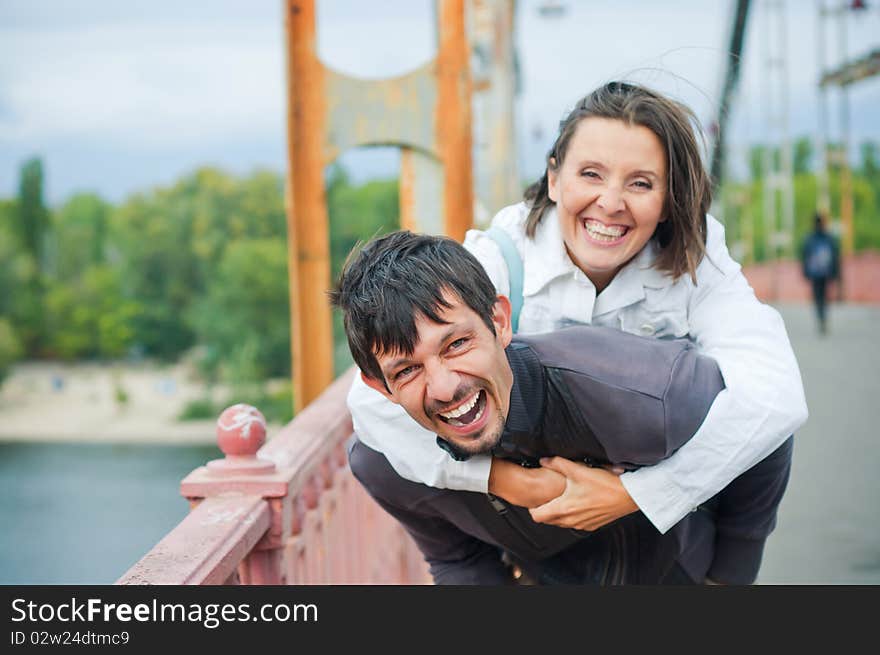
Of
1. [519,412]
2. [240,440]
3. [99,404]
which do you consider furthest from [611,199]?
[99,404]

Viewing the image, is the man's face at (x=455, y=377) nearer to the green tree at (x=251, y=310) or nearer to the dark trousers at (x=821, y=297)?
the dark trousers at (x=821, y=297)

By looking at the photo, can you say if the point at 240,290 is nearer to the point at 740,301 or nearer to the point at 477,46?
the point at 477,46

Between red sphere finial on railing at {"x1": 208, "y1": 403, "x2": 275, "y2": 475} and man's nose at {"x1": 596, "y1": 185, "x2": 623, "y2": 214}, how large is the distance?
71 cm

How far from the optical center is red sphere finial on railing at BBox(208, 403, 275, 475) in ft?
6.38

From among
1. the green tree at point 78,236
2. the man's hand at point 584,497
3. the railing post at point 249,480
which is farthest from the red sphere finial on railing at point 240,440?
the green tree at point 78,236

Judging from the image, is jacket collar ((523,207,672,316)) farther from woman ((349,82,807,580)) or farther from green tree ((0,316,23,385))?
green tree ((0,316,23,385))

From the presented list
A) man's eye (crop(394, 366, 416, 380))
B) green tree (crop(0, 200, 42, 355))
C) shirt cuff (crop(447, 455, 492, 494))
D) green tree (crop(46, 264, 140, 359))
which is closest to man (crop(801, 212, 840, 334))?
shirt cuff (crop(447, 455, 492, 494))

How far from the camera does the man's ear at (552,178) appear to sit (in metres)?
2.02

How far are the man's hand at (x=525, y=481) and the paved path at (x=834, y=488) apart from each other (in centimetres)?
247

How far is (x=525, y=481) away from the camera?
6.17ft

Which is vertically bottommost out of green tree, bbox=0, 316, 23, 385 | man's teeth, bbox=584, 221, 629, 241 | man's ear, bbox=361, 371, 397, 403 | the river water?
the river water

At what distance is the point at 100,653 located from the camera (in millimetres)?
1557

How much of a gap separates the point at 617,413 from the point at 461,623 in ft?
1.37

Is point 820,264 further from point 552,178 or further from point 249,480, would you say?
point 249,480
